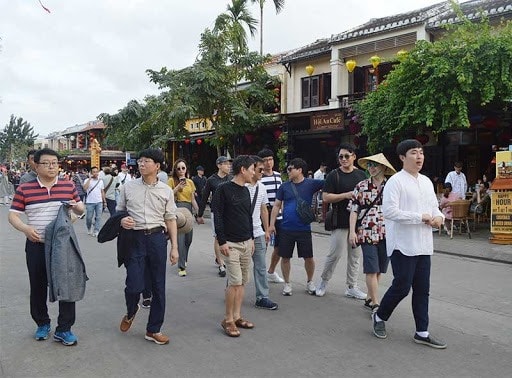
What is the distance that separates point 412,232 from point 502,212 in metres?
7.02

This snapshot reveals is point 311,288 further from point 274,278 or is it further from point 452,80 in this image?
point 452,80

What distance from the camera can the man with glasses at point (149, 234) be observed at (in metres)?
4.32

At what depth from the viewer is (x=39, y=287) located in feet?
14.1

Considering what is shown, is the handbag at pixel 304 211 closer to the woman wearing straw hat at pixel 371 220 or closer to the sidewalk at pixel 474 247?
the woman wearing straw hat at pixel 371 220

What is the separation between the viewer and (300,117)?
17578mm

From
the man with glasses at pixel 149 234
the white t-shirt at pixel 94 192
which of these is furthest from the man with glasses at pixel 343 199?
the white t-shirt at pixel 94 192

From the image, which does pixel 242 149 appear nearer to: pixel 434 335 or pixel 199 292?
pixel 199 292

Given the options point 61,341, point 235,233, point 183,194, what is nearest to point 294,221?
point 235,233

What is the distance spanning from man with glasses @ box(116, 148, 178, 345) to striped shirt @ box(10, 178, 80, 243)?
1.91ft

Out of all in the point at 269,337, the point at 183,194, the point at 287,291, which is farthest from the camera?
the point at 183,194

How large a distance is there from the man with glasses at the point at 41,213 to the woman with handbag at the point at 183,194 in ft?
9.88

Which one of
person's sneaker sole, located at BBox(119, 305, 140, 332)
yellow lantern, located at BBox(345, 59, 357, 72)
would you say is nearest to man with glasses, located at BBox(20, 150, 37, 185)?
person's sneaker sole, located at BBox(119, 305, 140, 332)

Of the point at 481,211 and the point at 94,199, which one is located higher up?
the point at 94,199

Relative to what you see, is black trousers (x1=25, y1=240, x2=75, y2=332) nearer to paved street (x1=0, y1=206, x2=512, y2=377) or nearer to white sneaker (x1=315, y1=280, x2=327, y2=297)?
paved street (x1=0, y1=206, x2=512, y2=377)
